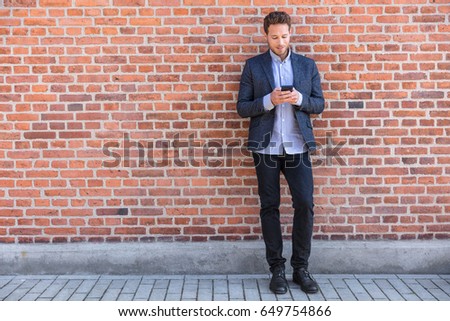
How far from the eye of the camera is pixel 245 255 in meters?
4.65

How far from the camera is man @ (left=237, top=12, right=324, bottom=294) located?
4.22 metres

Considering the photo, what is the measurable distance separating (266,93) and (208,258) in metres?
1.52

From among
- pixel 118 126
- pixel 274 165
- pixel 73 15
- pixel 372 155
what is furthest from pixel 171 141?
pixel 372 155

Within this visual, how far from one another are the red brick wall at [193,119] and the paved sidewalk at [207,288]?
0.36 metres

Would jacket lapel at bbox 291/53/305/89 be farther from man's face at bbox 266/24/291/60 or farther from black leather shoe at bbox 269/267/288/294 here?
black leather shoe at bbox 269/267/288/294

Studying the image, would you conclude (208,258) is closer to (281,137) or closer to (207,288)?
(207,288)

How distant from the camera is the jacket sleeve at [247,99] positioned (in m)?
4.20

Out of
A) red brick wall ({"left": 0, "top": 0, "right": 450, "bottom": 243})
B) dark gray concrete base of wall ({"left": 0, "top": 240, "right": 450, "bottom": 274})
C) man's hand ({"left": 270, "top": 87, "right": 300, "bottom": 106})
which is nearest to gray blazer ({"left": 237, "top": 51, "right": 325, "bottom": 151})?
man's hand ({"left": 270, "top": 87, "right": 300, "bottom": 106})

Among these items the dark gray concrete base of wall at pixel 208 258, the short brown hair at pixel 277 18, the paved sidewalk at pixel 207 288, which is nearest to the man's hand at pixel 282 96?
the short brown hair at pixel 277 18

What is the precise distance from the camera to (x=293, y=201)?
432cm

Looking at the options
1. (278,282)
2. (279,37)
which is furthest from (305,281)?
(279,37)

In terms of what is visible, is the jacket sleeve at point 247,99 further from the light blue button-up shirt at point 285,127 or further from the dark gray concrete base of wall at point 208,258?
the dark gray concrete base of wall at point 208,258

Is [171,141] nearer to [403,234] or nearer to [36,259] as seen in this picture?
[36,259]

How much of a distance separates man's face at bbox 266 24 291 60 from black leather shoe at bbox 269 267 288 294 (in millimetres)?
1759
